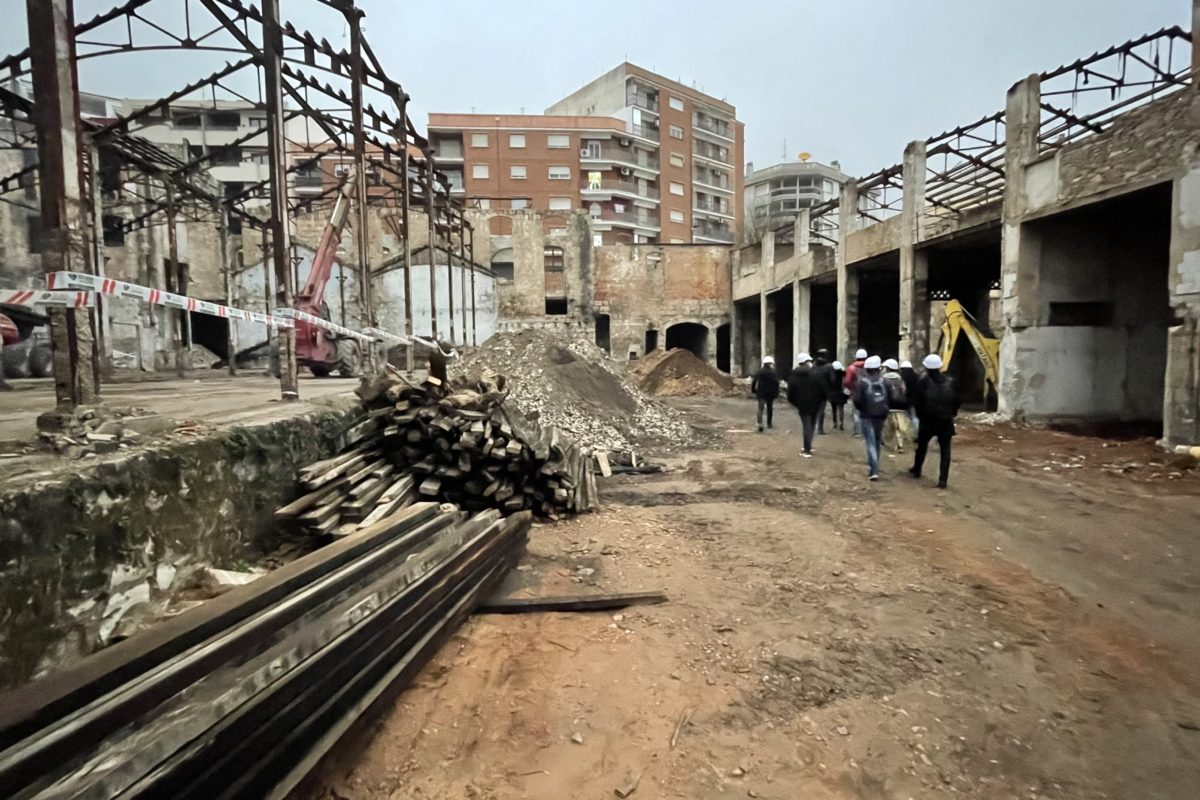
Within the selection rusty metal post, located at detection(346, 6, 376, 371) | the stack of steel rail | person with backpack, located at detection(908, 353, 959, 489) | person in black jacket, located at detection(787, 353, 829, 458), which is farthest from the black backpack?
rusty metal post, located at detection(346, 6, 376, 371)

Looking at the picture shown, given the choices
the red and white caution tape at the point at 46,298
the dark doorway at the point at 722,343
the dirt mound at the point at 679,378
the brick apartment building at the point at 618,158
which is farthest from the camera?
the brick apartment building at the point at 618,158

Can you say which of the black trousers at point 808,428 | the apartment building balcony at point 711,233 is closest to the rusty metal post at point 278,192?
the black trousers at point 808,428

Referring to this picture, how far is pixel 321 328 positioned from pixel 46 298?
392 inches

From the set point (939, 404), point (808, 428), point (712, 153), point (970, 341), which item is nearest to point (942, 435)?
point (939, 404)

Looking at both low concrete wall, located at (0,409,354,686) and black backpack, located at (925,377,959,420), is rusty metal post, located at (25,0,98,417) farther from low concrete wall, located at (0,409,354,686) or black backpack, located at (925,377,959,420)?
black backpack, located at (925,377,959,420)

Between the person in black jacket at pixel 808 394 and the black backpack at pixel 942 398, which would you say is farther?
the person in black jacket at pixel 808 394

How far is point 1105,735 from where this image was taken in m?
3.05

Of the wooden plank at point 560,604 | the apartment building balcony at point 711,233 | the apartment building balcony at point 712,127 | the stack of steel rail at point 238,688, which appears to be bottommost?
the wooden plank at point 560,604

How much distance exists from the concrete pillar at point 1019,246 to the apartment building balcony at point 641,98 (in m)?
43.3

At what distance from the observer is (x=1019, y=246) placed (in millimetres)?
12695

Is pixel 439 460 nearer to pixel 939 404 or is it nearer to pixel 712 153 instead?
pixel 939 404

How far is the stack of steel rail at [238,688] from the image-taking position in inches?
76.1

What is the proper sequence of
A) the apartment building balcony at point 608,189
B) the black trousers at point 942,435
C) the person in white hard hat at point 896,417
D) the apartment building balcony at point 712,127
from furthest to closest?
the apartment building balcony at point 712,127, the apartment building balcony at point 608,189, the person in white hard hat at point 896,417, the black trousers at point 942,435

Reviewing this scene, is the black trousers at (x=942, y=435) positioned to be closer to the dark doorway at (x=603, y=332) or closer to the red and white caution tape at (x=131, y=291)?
the red and white caution tape at (x=131, y=291)
